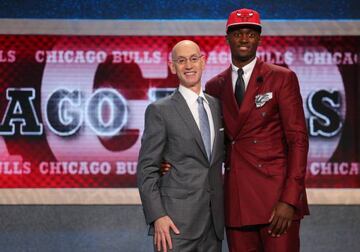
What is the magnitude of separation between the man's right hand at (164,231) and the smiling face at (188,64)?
1.64 ft

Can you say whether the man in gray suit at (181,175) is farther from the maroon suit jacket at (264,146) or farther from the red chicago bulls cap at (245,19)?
the red chicago bulls cap at (245,19)

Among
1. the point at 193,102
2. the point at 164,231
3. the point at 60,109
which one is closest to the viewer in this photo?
the point at 164,231

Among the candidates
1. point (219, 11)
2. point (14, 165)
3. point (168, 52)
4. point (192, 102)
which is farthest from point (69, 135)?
point (192, 102)

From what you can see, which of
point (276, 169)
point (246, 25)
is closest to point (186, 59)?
point (246, 25)

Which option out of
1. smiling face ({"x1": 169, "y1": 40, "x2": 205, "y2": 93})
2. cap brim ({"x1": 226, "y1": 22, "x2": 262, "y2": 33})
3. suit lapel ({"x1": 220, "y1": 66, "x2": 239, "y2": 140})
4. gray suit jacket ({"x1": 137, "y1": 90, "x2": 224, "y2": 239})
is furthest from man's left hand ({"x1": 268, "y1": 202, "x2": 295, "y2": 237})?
cap brim ({"x1": 226, "y1": 22, "x2": 262, "y2": 33})

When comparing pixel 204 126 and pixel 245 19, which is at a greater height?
pixel 245 19

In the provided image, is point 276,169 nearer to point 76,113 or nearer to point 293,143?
point 293,143

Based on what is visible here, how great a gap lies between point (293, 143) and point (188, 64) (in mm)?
483

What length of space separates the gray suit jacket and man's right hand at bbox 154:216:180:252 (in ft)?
0.06

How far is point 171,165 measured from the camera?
2570 millimetres

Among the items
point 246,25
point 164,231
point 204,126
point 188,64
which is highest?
point 246,25

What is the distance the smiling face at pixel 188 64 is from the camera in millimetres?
2594

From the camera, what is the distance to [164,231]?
2504mm

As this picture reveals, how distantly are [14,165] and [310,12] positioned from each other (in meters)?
2.20
